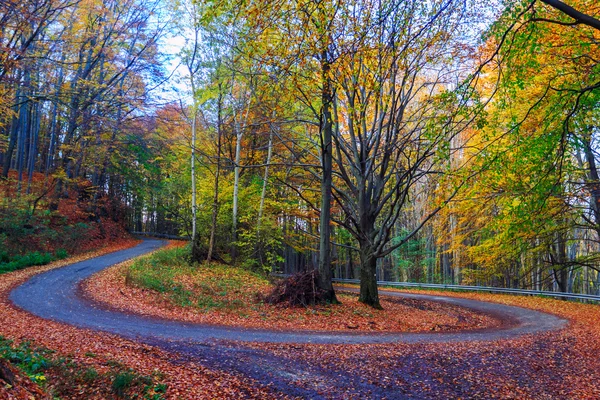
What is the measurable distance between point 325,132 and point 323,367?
8400mm

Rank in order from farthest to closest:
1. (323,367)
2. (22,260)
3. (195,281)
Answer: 1. (22,260)
2. (195,281)
3. (323,367)

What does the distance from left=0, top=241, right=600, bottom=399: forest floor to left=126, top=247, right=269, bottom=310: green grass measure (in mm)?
4567

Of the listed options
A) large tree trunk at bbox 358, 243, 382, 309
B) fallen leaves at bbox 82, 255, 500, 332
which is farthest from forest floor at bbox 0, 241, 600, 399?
large tree trunk at bbox 358, 243, 382, 309

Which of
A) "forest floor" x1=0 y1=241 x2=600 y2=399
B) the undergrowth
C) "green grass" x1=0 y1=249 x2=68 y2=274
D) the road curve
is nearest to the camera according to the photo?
the undergrowth

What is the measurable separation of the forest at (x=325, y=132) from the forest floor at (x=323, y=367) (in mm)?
2699

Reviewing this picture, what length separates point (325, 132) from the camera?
1302 centimetres

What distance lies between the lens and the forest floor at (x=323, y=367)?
16.8 feet

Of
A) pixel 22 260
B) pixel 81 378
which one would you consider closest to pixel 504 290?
pixel 81 378

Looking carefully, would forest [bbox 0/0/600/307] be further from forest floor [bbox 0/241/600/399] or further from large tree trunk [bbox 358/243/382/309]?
forest floor [bbox 0/241/600/399]

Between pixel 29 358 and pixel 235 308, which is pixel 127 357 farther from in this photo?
pixel 235 308

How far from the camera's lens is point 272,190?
22.7m

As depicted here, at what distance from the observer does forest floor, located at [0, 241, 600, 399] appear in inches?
201

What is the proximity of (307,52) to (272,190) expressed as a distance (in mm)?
16771

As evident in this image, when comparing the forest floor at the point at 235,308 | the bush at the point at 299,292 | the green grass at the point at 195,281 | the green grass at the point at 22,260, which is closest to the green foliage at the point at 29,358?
the forest floor at the point at 235,308
